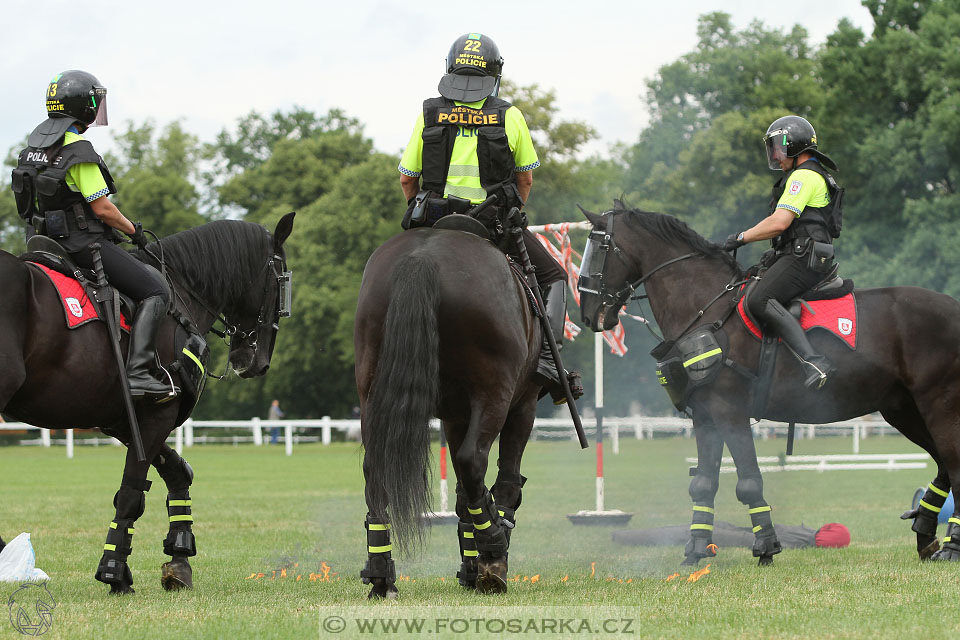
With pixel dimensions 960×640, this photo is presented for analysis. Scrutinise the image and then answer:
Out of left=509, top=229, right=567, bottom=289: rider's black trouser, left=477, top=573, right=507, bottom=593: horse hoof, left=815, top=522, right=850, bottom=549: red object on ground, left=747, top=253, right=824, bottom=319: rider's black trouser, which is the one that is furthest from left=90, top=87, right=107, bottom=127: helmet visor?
left=815, top=522, right=850, bottom=549: red object on ground

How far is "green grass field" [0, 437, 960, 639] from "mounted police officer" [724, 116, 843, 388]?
73.7 inches

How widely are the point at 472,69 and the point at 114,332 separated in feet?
9.86

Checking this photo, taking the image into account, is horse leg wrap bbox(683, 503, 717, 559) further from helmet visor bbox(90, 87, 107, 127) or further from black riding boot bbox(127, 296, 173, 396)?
helmet visor bbox(90, 87, 107, 127)

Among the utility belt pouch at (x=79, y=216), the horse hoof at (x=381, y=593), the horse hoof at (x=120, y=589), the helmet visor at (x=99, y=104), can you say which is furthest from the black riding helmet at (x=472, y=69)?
the horse hoof at (x=120, y=589)

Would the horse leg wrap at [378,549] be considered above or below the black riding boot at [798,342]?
below

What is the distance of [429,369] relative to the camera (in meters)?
6.81

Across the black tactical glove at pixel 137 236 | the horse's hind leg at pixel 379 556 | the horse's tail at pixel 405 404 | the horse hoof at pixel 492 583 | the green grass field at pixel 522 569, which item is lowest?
the green grass field at pixel 522 569

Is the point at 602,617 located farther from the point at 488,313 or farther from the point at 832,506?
the point at 832,506

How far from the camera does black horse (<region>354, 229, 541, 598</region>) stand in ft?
22.0

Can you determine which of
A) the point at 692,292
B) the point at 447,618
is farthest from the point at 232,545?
the point at 447,618

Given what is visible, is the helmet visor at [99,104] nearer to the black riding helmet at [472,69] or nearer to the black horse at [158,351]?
the black horse at [158,351]

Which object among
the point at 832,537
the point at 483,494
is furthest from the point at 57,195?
the point at 832,537

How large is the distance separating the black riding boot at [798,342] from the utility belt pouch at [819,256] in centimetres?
44

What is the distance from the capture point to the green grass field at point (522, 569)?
623 cm
